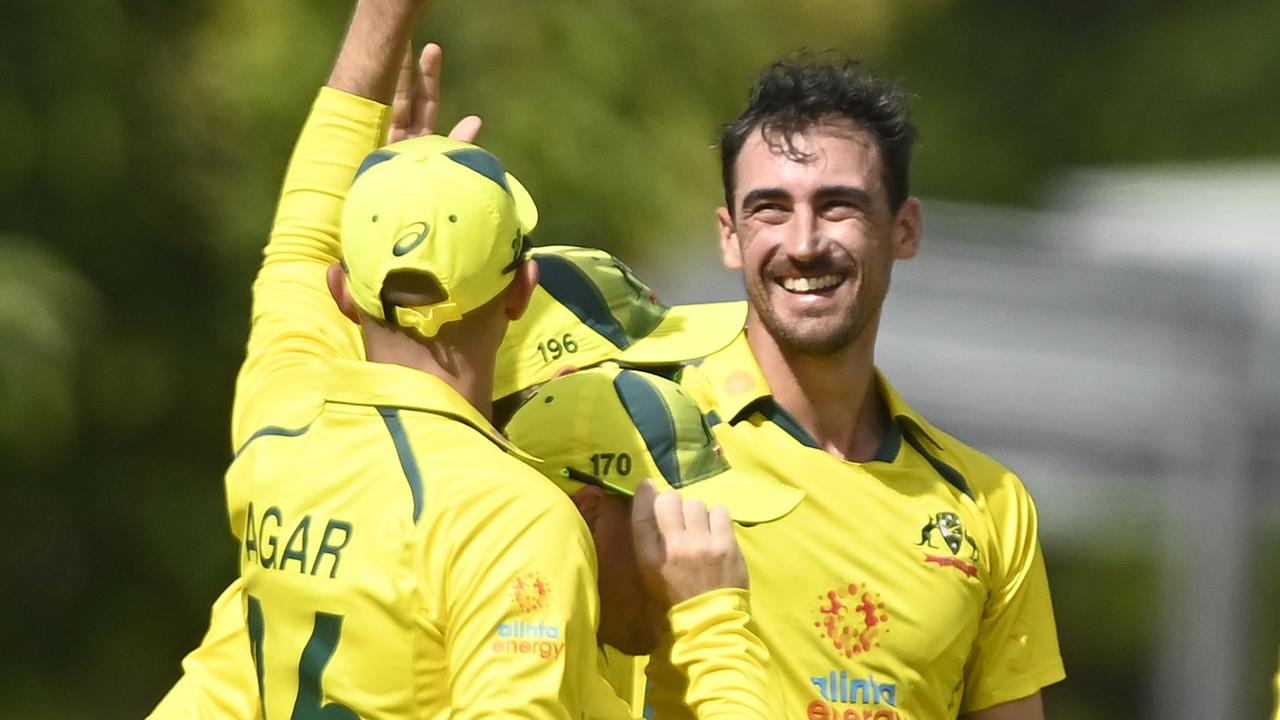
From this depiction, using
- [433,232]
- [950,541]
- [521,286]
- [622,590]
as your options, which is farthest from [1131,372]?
[433,232]

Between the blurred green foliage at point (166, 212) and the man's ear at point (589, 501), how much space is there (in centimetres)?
588

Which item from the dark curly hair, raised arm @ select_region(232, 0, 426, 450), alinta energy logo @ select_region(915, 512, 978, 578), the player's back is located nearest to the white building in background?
the dark curly hair

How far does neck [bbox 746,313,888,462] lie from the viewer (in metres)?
4.87

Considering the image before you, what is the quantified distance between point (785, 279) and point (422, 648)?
1.55 metres

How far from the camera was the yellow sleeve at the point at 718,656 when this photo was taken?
12.0 feet

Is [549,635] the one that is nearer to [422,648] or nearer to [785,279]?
[422,648]

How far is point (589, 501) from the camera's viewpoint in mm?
3756

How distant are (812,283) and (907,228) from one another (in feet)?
1.04

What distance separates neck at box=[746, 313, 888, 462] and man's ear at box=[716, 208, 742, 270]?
0.39 feet

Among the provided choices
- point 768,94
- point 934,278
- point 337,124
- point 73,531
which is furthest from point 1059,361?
point 337,124

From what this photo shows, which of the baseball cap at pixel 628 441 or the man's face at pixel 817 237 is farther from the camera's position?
the man's face at pixel 817 237

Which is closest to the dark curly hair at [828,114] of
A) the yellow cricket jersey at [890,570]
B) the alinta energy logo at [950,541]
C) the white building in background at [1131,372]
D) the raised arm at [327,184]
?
the yellow cricket jersey at [890,570]

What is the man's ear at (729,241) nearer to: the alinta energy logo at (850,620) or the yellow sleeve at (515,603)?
the alinta energy logo at (850,620)

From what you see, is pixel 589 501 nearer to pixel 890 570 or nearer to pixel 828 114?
pixel 890 570
